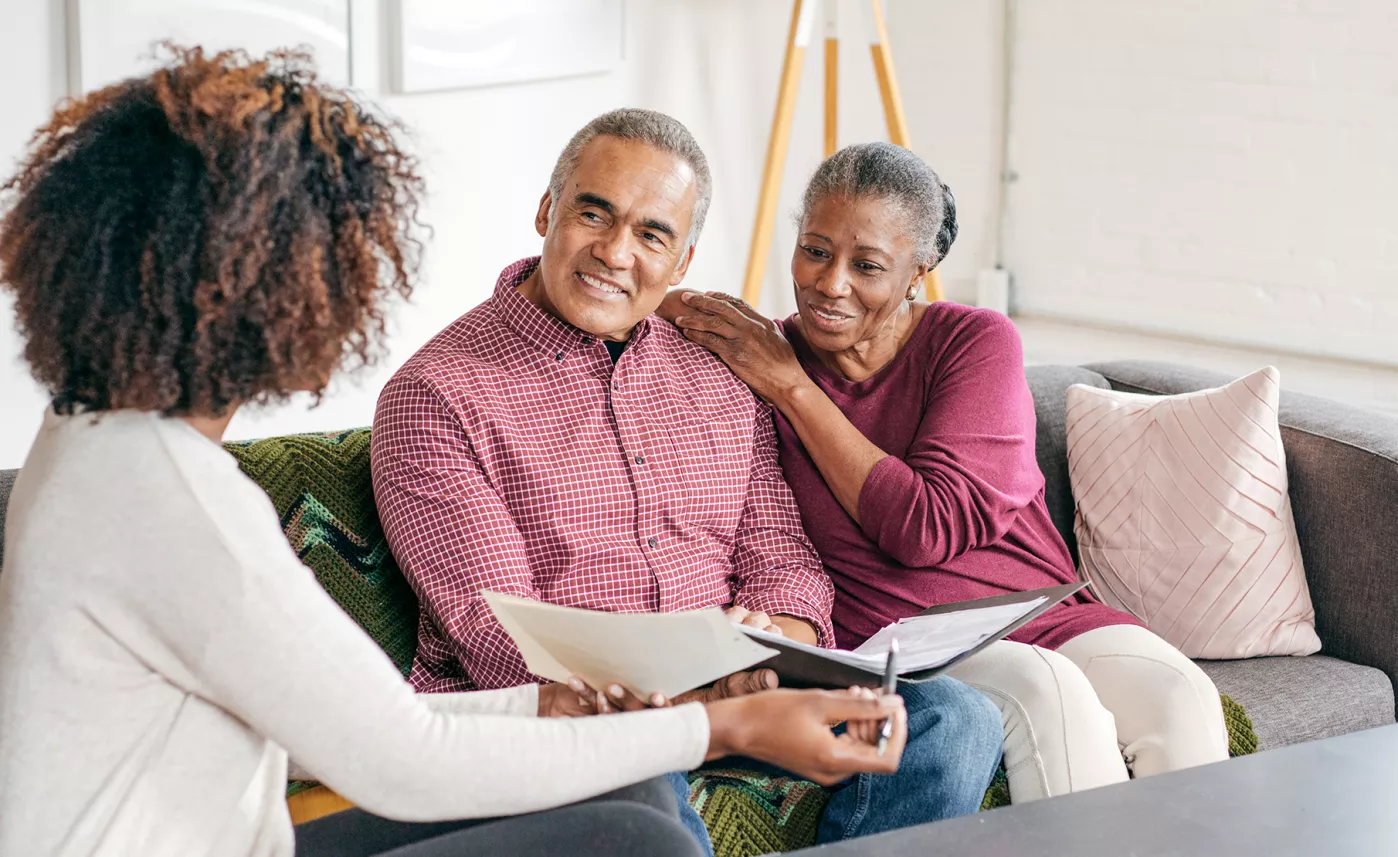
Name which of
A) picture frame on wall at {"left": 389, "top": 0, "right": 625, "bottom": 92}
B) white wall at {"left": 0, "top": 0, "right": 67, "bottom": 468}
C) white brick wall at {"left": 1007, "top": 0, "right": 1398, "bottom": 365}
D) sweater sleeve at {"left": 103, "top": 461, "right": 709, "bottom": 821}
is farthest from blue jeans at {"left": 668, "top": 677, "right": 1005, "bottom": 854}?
white brick wall at {"left": 1007, "top": 0, "right": 1398, "bottom": 365}

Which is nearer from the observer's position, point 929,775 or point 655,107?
point 929,775

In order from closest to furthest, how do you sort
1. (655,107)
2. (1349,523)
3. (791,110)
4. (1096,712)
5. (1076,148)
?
(1096,712) < (1349,523) < (791,110) < (655,107) < (1076,148)

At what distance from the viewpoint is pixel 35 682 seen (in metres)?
0.96

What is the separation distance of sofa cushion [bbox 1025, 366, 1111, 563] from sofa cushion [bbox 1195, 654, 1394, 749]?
0.34 m

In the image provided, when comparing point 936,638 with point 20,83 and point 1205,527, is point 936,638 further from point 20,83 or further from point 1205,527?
point 20,83

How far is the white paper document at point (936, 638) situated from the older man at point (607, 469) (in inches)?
5.0

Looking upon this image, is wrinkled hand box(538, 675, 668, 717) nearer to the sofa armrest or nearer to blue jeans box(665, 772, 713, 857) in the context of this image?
blue jeans box(665, 772, 713, 857)

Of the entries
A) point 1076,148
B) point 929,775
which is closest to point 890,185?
point 929,775

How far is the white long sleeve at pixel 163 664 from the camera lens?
0.95m

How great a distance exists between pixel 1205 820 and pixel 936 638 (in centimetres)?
39

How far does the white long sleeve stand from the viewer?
37.4 inches

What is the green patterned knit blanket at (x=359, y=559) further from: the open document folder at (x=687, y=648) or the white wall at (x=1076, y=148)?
the white wall at (x=1076, y=148)

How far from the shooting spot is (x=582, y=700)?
145 cm

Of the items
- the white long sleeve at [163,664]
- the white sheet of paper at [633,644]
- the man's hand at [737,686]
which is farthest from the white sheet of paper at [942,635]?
the white long sleeve at [163,664]
